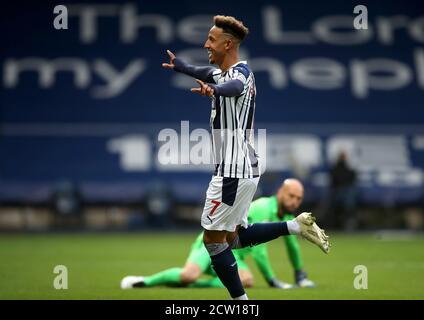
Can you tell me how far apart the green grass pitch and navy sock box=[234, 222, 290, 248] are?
4.19 feet

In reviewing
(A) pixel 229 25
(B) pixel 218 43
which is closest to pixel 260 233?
(B) pixel 218 43

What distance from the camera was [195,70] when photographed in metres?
6.25

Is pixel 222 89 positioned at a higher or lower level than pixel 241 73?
lower

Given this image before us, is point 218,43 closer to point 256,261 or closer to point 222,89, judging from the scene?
point 222,89

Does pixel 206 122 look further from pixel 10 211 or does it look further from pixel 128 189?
pixel 10 211

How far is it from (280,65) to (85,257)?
31.7 ft

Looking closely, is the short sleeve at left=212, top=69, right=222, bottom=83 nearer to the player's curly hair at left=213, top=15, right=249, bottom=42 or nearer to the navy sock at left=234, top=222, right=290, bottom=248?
the player's curly hair at left=213, top=15, right=249, bottom=42

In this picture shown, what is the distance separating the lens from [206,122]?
19.3 metres

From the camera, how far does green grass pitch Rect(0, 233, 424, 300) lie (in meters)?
7.89

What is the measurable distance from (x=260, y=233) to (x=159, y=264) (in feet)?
15.7

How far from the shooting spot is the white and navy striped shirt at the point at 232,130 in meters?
6.12

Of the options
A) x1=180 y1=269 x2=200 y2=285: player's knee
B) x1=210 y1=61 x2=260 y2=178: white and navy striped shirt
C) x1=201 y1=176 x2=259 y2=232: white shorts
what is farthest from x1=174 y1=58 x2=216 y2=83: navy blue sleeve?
x1=180 y1=269 x2=200 y2=285: player's knee
